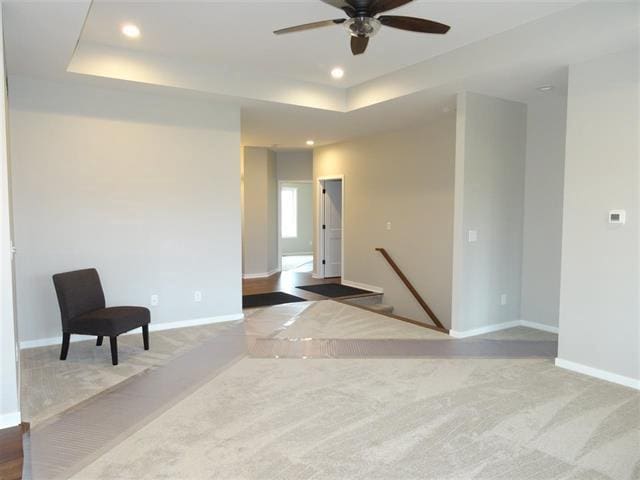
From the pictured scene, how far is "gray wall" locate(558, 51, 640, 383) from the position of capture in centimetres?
338

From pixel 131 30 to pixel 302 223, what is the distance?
948 centimetres

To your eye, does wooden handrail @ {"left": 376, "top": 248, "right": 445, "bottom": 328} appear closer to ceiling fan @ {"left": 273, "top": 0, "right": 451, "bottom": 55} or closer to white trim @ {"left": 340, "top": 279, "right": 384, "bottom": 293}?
white trim @ {"left": 340, "top": 279, "right": 384, "bottom": 293}

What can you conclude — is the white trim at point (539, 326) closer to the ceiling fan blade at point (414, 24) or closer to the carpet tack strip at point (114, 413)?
the carpet tack strip at point (114, 413)

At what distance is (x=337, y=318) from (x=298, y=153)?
15.9 feet

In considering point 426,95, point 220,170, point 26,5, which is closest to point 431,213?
point 426,95

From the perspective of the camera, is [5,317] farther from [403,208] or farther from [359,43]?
[403,208]

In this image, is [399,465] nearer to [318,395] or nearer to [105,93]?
[318,395]

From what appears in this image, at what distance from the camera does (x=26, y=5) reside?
270 centimetres

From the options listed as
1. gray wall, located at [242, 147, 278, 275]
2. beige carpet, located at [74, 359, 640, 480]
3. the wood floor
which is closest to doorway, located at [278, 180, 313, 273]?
the wood floor

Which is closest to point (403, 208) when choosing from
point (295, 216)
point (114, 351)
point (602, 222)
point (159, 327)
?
point (602, 222)

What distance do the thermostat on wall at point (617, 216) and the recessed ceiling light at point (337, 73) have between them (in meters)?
3.00

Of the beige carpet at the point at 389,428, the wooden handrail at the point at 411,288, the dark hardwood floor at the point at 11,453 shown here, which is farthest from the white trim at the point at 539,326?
the dark hardwood floor at the point at 11,453

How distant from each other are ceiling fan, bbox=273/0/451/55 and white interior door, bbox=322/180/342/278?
225 inches

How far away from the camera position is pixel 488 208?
4.91 meters
